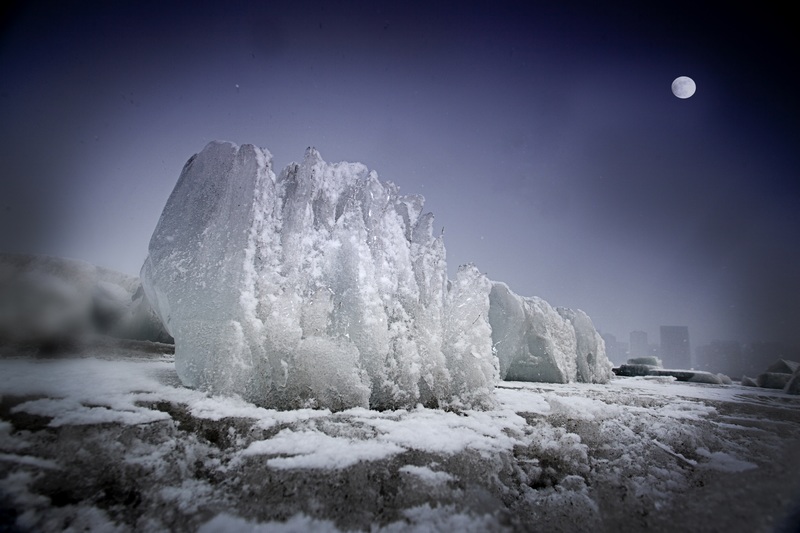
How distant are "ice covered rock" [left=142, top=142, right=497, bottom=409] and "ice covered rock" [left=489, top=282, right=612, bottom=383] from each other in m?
3.49

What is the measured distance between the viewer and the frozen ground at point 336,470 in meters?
1.05

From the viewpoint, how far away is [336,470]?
1.37 metres

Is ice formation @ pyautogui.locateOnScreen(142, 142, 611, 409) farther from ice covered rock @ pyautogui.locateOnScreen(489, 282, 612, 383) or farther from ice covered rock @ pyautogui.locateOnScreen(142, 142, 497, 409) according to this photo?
ice covered rock @ pyautogui.locateOnScreen(489, 282, 612, 383)

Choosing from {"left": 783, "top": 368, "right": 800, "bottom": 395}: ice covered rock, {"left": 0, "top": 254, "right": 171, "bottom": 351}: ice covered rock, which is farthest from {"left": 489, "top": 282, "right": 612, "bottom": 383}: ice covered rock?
{"left": 0, "top": 254, "right": 171, "bottom": 351}: ice covered rock

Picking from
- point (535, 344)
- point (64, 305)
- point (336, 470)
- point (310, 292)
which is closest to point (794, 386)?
point (535, 344)

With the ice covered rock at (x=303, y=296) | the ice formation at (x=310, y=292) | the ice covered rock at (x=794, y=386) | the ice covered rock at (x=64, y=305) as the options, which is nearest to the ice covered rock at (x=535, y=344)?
the ice formation at (x=310, y=292)

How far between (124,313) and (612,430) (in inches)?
295

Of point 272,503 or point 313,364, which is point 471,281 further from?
point 272,503

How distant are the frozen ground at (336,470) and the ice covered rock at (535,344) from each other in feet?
14.8

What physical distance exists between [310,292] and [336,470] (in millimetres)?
1838

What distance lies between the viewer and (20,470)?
1108mm

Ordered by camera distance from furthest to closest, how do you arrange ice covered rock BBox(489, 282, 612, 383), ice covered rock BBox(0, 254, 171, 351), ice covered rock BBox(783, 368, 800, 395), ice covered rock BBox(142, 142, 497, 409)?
ice covered rock BBox(783, 368, 800, 395)
ice covered rock BBox(489, 282, 612, 383)
ice covered rock BBox(0, 254, 171, 351)
ice covered rock BBox(142, 142, 497, 409)

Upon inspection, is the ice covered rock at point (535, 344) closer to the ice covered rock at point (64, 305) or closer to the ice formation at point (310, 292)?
the ice formation at point (310, 292)

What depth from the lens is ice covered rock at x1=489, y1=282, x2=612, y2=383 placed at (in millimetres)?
6914
